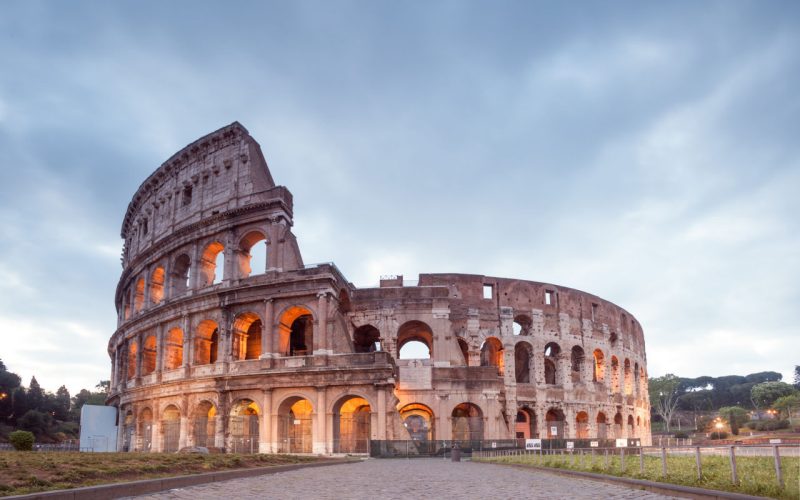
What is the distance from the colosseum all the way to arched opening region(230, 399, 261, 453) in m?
0.10

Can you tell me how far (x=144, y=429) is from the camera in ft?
126

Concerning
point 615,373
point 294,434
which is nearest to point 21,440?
point 294,434

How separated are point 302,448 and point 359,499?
24570mm

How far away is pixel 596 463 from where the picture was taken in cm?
1493

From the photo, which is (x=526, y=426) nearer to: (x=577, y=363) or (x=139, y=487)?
(x=577, y=363)

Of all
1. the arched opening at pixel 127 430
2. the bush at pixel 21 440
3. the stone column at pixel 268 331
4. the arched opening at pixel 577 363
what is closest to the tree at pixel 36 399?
the arched opening at pixel 127 430

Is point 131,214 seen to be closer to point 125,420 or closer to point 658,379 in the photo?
point 125,420

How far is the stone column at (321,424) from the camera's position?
30781 mm

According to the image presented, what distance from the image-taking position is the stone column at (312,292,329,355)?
32.0 meters

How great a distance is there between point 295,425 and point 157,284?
15.4m

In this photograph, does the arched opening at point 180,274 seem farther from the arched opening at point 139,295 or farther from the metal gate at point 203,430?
the metal gate at point 203,430

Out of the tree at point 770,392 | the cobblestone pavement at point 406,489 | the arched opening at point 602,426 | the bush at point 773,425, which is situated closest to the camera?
the cobblestone pavement at point 406,489

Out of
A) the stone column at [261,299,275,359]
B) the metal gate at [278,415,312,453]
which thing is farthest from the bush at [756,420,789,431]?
the stone column at [261,299,275,359]

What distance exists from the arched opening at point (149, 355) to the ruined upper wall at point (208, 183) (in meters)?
6.78
